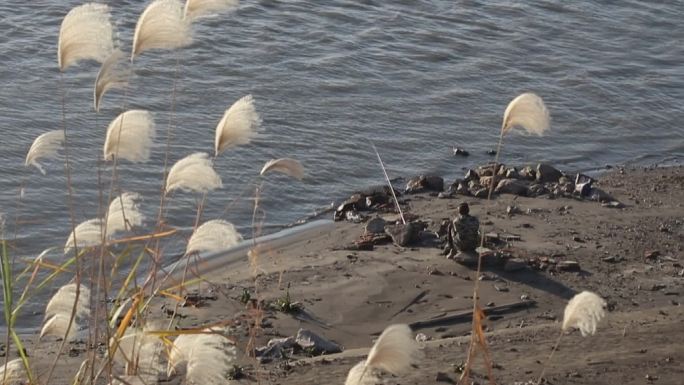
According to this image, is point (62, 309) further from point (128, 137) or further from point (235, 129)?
point (235, 129)

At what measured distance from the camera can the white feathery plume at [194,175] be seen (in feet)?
15.3

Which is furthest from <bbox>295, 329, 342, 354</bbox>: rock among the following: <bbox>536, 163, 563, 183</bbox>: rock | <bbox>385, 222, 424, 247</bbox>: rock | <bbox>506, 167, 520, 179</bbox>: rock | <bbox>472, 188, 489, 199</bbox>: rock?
<bbox>536, 163, 563, 183</bbox>: rock

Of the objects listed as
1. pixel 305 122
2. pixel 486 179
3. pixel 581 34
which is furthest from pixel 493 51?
pixel 486 179

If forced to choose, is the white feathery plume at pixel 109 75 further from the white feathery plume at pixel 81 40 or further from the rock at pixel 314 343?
the rock at pixel 314 343

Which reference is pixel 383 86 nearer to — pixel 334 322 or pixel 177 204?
pixel 177 204

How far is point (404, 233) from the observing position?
1030 cm

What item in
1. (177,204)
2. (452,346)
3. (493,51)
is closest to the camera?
(452,346)

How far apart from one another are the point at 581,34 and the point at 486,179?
652 centimetres

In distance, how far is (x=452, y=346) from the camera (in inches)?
300

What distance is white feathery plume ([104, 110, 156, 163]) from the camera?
462 centimetres

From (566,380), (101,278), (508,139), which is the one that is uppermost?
(101,278)

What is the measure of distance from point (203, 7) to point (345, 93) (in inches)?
394

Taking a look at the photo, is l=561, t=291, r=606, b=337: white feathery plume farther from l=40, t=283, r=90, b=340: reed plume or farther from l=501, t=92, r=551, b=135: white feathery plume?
l=40, t=283, r=90, b=340: reed plume

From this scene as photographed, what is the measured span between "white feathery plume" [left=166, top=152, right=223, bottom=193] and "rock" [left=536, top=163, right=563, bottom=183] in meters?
8.00
